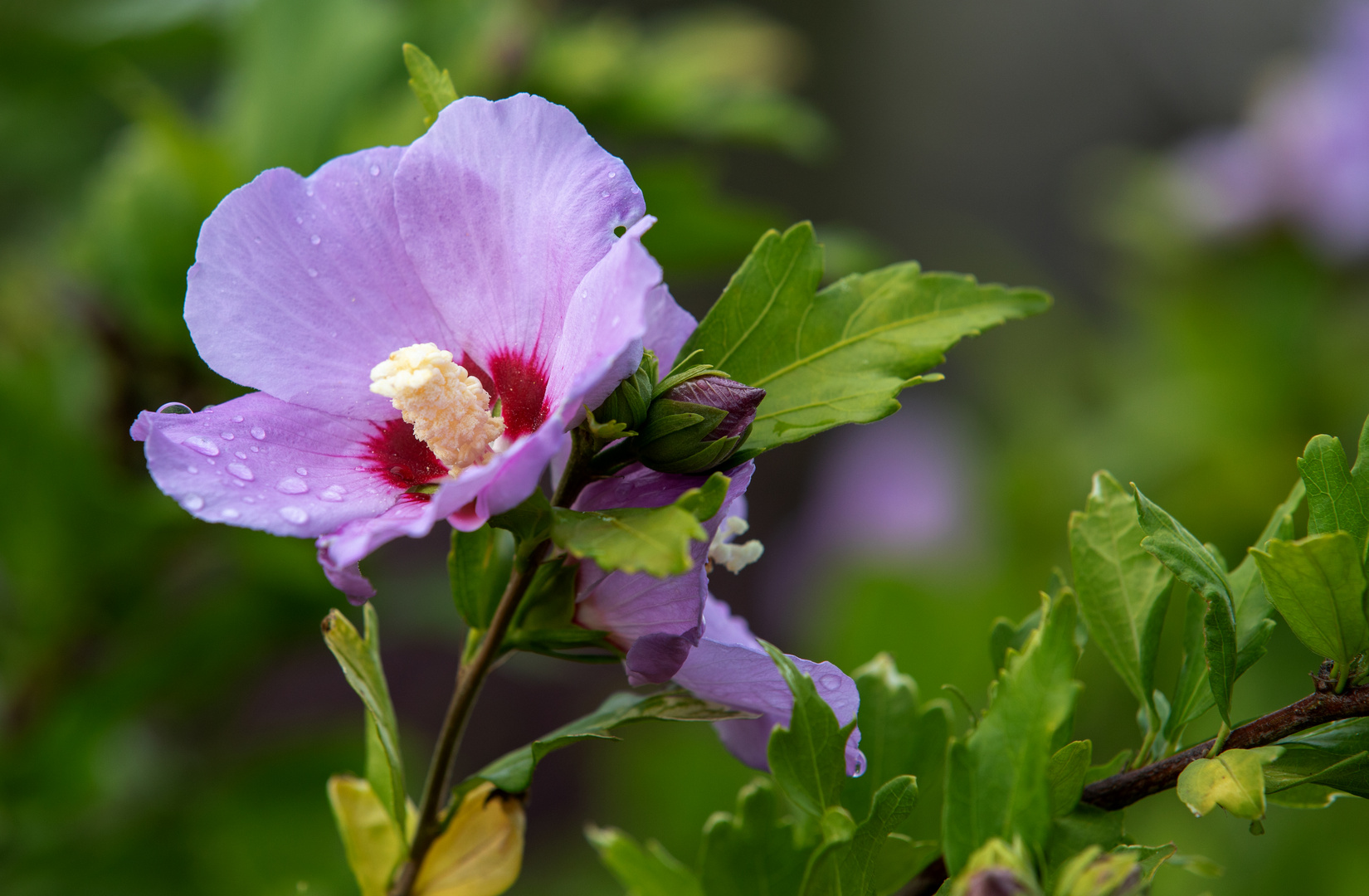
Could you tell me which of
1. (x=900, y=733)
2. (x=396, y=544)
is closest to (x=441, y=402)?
(x=900, y=733)

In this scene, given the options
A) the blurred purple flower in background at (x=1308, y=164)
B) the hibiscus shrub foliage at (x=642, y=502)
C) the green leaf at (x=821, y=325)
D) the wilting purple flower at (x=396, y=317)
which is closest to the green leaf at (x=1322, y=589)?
the hibiscus shrub foliage at (x=642, y=502)

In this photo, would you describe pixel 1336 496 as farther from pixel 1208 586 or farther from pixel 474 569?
pixel 474 569

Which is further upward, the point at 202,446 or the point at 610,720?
the point at 202,446

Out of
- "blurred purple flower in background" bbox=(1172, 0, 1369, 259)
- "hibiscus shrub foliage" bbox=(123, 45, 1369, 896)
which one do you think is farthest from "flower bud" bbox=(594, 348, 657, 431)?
"blurred purple flower in background" bbox=(1172, 0, 1369, 259)

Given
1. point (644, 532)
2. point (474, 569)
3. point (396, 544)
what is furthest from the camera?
point (396, 544)

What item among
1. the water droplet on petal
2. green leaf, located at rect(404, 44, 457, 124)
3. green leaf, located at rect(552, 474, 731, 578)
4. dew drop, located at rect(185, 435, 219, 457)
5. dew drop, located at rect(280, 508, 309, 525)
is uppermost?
green leaf, located at rect(404, 44, 457, 124)

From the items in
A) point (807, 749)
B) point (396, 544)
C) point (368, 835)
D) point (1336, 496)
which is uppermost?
point (1336, 496)

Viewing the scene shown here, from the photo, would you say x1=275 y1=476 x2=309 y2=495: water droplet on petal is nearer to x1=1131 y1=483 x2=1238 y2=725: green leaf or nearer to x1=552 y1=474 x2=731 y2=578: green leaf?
x1=552 y1=474 x2=731 y2=578: green leaf

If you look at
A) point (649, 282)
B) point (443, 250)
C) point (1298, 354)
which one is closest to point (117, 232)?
point (443, 250)
